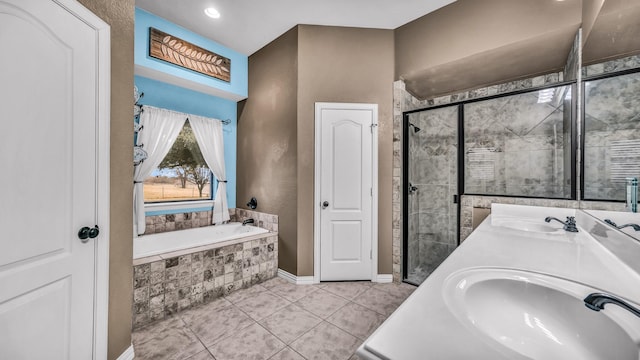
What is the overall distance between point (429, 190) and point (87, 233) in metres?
3.11

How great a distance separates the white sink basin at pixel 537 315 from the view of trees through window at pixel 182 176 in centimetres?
335

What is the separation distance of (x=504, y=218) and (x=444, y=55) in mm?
A: 1659

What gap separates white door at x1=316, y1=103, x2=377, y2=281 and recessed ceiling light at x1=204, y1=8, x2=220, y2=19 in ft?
4.93

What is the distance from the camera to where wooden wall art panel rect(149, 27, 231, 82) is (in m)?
2.67

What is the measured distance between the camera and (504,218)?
1995 mm

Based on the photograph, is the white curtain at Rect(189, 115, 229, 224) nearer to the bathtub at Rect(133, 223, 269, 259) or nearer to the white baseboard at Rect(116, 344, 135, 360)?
the bathtub at Rect(133, 223, 269, 259)

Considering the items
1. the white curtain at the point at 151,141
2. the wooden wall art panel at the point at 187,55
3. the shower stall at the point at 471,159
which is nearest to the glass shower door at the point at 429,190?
the shower stall at the point at 471,159

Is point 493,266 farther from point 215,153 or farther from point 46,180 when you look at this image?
point 215,153

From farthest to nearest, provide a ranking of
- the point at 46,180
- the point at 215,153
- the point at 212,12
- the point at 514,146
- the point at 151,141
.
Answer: the point at 215,153
the point at 151,141
the point at 514,146
the point at 212,12
the point at 46,180

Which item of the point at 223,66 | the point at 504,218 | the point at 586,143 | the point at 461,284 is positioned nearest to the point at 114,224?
the point at 461,284

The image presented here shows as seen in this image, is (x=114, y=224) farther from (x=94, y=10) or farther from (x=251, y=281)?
(x=251, y=281)

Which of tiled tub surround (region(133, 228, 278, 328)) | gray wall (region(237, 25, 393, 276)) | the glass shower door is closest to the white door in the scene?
gray wall (region(237, 25, 393, 276))

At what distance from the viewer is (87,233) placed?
1281 millimetres

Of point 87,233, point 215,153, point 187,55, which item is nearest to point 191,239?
point 215,153
